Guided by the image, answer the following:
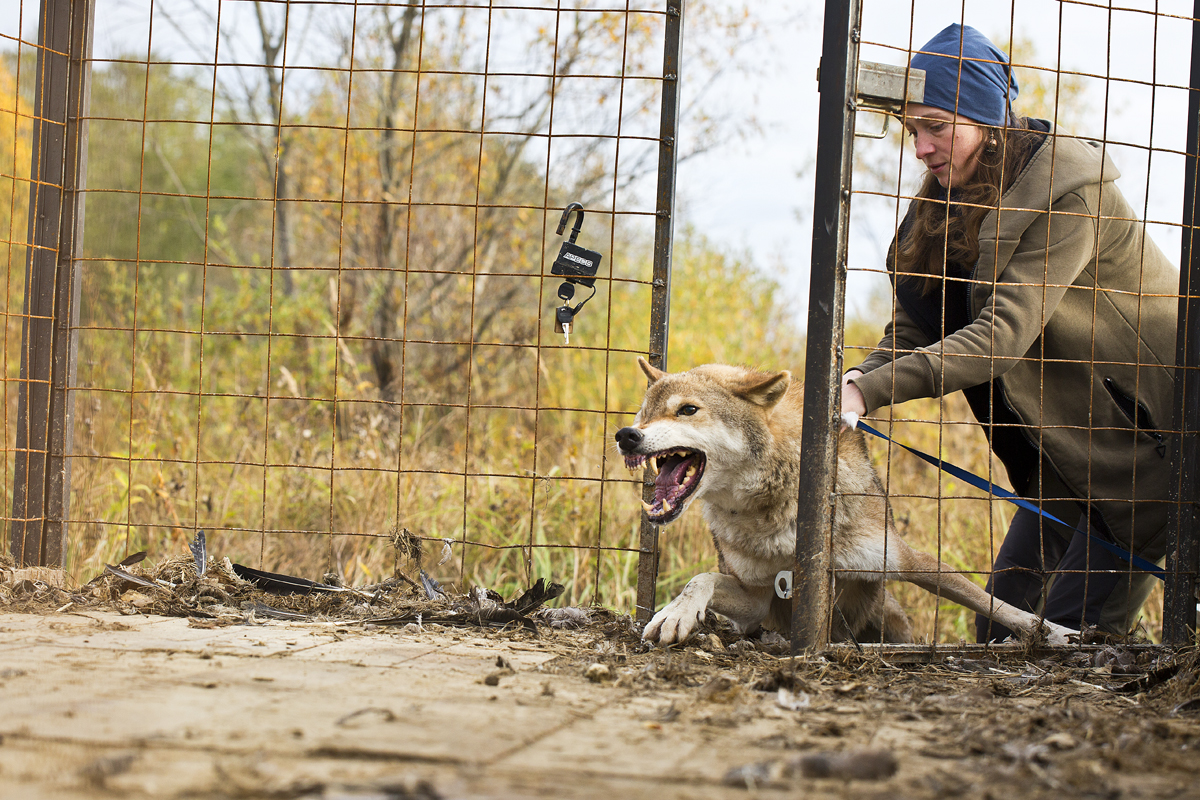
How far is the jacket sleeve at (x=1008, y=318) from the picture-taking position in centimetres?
315

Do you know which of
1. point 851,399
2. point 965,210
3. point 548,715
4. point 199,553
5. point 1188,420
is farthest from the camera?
point 199,553

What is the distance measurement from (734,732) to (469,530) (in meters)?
3.66

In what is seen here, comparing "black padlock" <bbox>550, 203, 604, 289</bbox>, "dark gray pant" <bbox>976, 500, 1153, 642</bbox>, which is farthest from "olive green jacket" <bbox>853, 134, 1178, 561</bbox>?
"black padlock" <bbox>550, 203, 604, 289</bbox>

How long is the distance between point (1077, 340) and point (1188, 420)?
48 cm

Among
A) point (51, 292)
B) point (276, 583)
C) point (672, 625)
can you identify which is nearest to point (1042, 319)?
point (672, 625)

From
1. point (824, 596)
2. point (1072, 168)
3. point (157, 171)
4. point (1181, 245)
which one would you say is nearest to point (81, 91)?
point (824, 596)

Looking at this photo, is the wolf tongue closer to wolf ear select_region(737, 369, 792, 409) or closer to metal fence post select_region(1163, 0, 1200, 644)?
wolf ear select_region(737, 369, 792, 409)

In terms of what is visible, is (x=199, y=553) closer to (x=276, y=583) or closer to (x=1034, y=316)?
(x=276, y=583)

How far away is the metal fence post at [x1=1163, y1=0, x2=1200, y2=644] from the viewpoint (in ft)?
10.8

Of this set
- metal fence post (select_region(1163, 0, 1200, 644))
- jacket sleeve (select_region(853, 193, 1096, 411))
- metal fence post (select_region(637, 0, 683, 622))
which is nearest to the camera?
jacket sleeve (select_region(853, 193, 1096, 411))

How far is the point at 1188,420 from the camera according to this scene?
10.9 ft

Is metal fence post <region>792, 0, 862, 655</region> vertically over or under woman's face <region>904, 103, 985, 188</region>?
under

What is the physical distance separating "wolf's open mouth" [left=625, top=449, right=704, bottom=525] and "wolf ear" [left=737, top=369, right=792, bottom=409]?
348 millimetres

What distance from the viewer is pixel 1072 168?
11.0 ft
